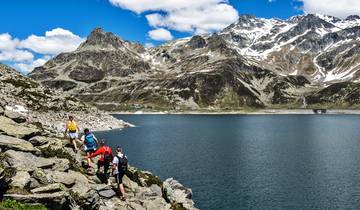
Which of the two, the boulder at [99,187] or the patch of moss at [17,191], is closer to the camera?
the patch of moss at [17,191]

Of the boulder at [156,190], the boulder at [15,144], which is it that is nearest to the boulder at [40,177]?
the boulder at [15,144]

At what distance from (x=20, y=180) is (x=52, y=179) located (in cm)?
312

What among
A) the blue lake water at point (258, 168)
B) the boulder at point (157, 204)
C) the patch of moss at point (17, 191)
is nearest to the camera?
the patch of moss at point (17, 191)

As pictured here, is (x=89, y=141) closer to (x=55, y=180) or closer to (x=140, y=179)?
(x=55, y=180)

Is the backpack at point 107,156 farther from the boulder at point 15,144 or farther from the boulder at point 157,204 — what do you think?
the boulder at point 15,144

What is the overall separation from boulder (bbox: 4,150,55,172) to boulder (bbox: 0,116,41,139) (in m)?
3.31

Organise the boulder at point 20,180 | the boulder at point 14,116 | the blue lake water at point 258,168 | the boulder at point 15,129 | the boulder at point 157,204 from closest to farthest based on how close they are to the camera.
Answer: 1. the boulder at point 20,180
2. the boulder at point 15,129
3. the boulder at point 157,204
4. the boulder at point 14,116
5. the blue lake water at point 258,168

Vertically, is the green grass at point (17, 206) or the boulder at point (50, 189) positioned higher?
the boulder at point (50, 189)

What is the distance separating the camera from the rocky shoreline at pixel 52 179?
2852 centimetres

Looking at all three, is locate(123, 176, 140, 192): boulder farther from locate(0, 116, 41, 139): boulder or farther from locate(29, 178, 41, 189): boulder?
locate(29, 178, 41, 189): boulder

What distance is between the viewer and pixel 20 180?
94.3 ft

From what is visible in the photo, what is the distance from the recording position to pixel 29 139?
122 ft

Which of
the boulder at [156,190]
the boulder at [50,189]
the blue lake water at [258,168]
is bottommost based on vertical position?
the blue lake water at [258,168]

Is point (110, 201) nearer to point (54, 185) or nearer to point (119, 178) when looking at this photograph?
point (119, 178)
